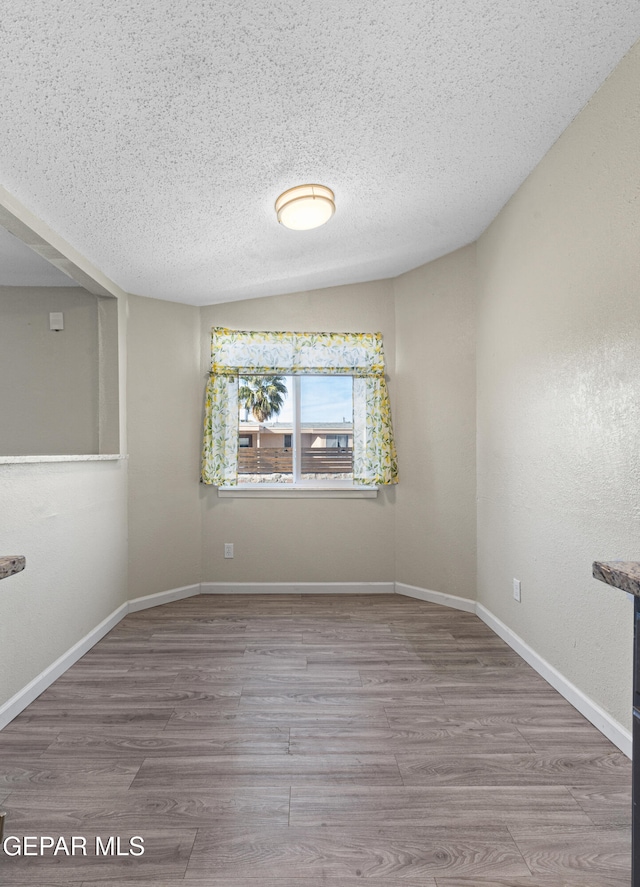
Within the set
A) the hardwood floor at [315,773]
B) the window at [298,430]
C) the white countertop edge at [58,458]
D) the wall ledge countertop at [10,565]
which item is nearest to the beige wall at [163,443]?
the white countertop edge at [58,458]

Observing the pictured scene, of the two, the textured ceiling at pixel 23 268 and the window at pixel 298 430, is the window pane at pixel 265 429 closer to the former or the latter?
the window at pixel 298 430

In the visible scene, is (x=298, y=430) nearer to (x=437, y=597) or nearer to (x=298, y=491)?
(x=298, y=491)

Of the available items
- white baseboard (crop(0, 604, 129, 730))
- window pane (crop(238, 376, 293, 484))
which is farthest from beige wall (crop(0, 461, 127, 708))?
window pane (crop(238, 376, 293, 484))

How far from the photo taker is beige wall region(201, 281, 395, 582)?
3.92 meters

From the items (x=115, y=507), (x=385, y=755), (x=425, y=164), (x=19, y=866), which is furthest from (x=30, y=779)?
(x=425, y=164)

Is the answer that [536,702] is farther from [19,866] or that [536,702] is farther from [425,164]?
[425,164]

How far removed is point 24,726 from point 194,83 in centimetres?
255

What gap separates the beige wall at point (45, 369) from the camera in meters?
→ 3.65

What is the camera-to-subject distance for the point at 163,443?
3713 mm

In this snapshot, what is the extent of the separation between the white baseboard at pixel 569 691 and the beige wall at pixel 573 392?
0.04 m

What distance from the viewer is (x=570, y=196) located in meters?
2.21

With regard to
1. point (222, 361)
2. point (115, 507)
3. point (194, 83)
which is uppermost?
point (194, 83)

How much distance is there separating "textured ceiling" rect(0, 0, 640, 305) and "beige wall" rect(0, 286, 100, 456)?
1033 millimetres

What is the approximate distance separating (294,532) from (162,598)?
110 cm
